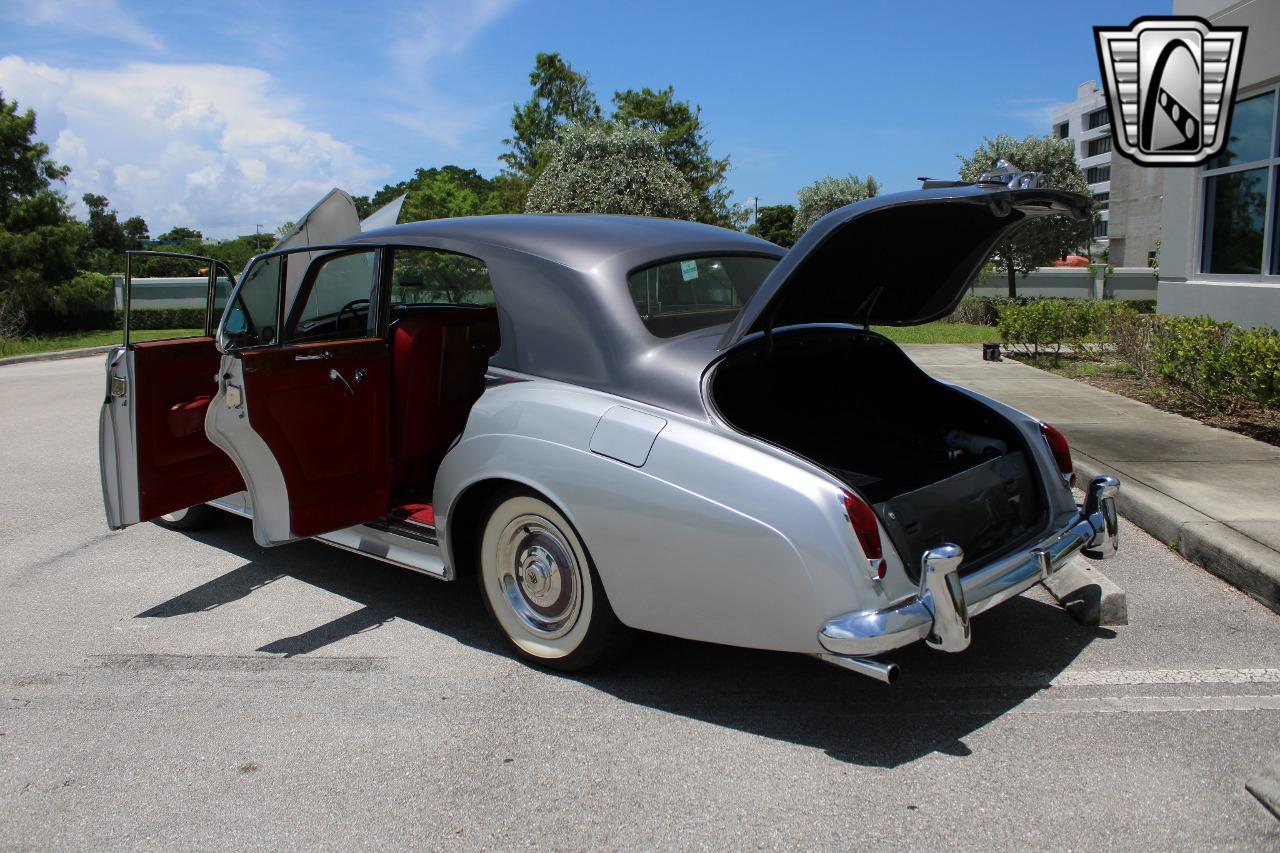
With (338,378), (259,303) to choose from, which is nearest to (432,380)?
(338,378)

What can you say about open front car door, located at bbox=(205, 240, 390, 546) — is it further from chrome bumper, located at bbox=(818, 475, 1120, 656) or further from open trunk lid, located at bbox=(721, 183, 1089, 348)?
chrome bumper, located at bbox=(818, 475, 1120, 656)

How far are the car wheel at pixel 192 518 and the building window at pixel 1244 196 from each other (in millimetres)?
11039

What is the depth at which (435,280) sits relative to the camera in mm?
5211

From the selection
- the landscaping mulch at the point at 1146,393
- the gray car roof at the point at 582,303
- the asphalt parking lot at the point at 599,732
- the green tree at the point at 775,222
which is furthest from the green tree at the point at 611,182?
the green tree at the point at 775,222

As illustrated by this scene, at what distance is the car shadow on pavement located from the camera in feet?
10.9

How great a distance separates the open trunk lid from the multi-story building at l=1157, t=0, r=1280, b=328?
26.7 feet

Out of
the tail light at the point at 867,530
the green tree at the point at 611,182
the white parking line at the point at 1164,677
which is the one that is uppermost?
the green tree at the point at 611,182

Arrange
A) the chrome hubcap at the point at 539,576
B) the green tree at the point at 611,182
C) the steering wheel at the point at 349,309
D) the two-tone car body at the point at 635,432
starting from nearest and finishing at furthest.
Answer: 1. the two-tone car body at the point at 635,432
2. the chrome hubcap at the point at 539,576
3. the steering wheel at the point at 349,309
4. the green tree at the point at 611,182

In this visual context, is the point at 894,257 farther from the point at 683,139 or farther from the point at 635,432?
the point at 683,139

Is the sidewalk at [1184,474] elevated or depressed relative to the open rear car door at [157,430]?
depressed

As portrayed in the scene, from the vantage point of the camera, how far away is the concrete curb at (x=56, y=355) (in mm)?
17862

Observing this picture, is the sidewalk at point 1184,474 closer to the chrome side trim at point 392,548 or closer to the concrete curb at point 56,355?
the chrome side trim at point 392,548

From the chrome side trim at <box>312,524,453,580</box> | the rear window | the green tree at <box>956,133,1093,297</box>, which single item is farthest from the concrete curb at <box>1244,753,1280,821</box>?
the green tree at <box>956,133,1093,297</box>

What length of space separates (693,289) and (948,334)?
51.9ft
